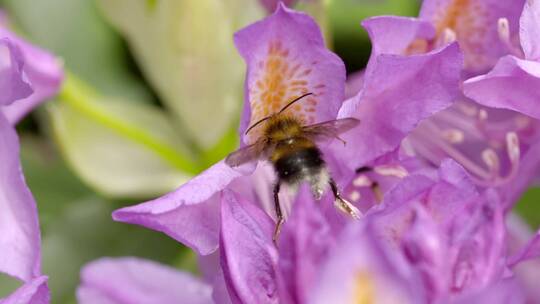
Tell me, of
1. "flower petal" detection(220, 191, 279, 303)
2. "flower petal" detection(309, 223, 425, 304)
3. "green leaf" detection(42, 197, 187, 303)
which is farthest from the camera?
"green leaf" detection(42, 197, 187, 303)

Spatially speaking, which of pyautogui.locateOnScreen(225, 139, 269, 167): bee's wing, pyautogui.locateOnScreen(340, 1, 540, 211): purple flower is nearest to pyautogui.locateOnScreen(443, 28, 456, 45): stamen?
pyautogui.locateOnScreen(340, 1, 540, 211): purple flower

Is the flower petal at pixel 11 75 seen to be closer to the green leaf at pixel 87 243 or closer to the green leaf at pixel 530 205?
the green leaf at pixel 87 243

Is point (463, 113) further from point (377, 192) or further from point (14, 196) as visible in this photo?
point (14, 196)

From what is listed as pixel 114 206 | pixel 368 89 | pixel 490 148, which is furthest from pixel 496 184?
pixel 114 206

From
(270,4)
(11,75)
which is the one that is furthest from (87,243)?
(11,75)

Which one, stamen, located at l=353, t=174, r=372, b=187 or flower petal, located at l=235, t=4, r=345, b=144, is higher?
flower petal, located at l=235, t=4, r=345, b=144

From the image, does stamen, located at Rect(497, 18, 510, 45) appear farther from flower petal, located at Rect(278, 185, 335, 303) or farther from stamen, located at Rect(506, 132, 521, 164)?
flower petal, located at Rect(278, 185, 335, 303)

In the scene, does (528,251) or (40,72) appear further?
(40,72)

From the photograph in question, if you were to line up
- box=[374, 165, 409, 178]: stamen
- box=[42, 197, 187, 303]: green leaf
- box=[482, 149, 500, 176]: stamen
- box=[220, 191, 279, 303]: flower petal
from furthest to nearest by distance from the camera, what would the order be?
box=[42, 197, 187, 303]: green leaf → box=[482, 149, 500, 176]: stamen → box=[374, 165, 409, 178]: stamen → box=[220, 191, 279, 303]: flower petal
